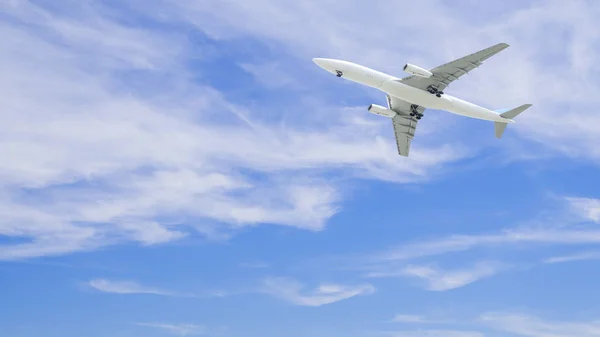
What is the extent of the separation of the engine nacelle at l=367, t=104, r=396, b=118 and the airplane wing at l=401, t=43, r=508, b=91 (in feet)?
33.7

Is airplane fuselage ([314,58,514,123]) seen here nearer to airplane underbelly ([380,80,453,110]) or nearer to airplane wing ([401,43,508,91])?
airplane underbelly ([380,80,453,110])

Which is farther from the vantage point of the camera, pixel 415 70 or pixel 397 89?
pixel 397 89

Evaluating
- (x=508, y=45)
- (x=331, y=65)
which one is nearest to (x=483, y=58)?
(x=508, y=45)

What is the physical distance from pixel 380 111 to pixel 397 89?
1039 centimetres

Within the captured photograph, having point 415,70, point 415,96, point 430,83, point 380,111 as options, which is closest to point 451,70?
point 430,83

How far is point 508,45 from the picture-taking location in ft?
317

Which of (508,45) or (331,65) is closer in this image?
(508,45)

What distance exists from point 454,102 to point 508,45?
50.5ft

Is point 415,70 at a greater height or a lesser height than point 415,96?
greater

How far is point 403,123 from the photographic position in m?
121

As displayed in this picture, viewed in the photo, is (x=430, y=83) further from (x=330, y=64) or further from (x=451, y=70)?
(x=330, y=64)

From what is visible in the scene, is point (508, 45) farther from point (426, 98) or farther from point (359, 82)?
point (359, 82)

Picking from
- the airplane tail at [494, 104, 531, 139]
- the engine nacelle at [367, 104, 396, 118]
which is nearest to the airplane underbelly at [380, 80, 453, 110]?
the engine nacelle at [367, 104, 396, 118]

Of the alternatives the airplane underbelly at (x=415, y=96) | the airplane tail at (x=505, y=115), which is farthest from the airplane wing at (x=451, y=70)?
the airplane tail at (x=505, y=115)
